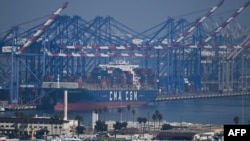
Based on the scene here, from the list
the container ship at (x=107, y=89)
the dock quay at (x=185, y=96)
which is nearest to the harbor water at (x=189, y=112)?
the dock quay at (x=185, y=96)

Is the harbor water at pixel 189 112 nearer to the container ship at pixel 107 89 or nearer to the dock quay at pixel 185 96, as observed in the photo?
the dock quay at pixel 185 96

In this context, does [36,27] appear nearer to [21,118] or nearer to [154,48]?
[154,48]

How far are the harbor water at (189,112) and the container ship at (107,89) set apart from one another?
67 centimetres

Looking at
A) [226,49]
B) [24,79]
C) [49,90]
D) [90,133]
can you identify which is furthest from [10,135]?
[226,49]

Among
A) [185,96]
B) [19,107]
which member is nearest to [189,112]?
[19,107]

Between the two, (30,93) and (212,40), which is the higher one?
(212,40)

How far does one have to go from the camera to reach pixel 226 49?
5341cm

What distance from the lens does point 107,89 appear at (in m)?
38.5

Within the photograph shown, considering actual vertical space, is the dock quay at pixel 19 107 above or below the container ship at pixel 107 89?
below

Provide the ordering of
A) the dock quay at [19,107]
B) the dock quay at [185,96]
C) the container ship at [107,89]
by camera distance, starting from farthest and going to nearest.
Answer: the dock quay at [185,96] < the container ship at [107,89] < the dock quay at [19,107]

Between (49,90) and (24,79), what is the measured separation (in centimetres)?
318

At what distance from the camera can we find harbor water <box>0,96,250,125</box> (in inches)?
1145

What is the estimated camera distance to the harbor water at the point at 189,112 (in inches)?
1145

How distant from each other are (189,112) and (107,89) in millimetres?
5581
